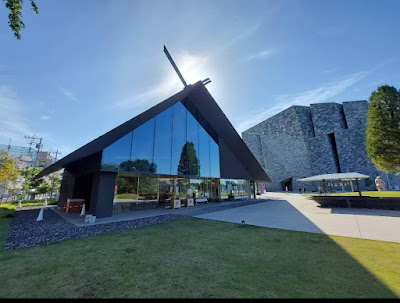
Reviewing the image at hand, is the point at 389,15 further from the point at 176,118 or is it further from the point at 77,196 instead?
the point at 77,196

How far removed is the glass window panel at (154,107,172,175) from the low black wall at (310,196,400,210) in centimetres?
1286

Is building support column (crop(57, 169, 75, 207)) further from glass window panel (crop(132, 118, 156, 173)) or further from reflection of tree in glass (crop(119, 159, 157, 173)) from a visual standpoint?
glass window panel (crop(132, 118, 156, 173))

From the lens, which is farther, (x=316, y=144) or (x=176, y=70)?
(x=316, y=144)

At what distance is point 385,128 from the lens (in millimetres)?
14312

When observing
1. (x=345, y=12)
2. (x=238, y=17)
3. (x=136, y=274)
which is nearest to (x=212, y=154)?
(x=238, y=17)

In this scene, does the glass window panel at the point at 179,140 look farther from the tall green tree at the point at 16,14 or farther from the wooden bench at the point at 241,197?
the tall green tree at the point at 16,14

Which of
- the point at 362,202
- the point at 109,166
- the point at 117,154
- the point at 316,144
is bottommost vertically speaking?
the point at 362,202

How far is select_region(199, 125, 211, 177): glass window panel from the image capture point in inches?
604

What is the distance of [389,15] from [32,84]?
16980 mm

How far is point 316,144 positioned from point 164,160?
4139cm

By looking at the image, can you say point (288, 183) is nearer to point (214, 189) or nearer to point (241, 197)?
point (241, 197)

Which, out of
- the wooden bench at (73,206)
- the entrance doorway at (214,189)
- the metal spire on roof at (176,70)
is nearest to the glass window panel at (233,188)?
the entrance doorway at (214,189)

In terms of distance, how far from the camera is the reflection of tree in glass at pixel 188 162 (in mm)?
13377

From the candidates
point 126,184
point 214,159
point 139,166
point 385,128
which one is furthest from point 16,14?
point 385,128
